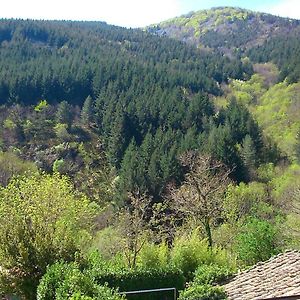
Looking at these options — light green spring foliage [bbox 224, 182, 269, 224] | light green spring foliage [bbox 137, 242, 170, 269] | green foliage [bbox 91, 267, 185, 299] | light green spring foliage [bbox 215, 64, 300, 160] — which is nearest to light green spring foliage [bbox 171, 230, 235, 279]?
light green spring foliage [bbox 137, 242, 170, 269]

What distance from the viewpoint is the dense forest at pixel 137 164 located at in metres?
19.8

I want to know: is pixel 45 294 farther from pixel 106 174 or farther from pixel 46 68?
pixel 46 68

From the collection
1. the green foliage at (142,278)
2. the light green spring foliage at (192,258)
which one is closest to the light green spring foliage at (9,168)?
the light green spring foliage at (192,258)

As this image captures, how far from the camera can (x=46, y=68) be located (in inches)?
4176

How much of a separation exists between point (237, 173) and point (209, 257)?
38.9 metres

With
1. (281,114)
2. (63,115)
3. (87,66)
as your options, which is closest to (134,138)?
(63,115)

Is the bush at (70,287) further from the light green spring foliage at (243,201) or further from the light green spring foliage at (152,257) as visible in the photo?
the light green spring foliage at (243,201)

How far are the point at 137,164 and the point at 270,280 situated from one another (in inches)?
2034

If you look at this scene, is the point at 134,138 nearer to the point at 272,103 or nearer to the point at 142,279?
the point at 272,103

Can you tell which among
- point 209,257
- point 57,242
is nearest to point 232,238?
point 209,257

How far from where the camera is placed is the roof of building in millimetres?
11805

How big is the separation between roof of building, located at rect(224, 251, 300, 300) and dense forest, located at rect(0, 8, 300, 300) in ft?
3.07

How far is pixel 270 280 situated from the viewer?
1341 cm

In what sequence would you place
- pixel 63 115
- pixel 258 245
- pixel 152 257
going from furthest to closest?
pixel 63 115 < pixel 152 257 < pixel 258 245
